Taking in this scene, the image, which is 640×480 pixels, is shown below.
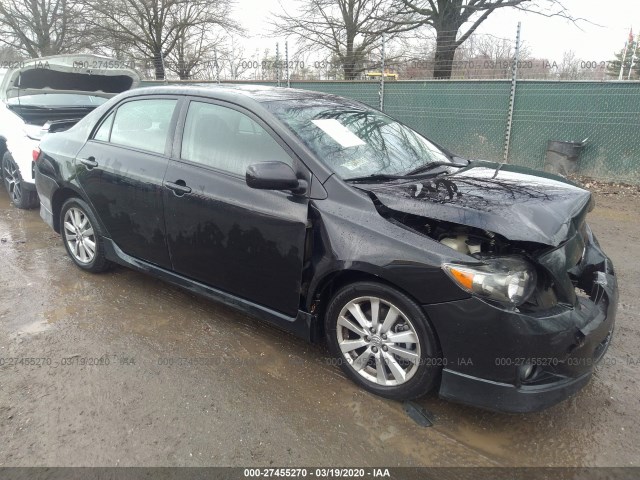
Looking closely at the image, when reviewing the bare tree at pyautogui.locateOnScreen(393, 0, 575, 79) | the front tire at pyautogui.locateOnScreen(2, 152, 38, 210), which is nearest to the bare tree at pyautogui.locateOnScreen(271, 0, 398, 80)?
the bare tree at pyautogui.locateOnScreen(393, 0, 575, 79)

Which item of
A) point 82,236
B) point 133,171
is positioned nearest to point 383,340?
point 133,171

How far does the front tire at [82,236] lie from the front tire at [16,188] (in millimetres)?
2474

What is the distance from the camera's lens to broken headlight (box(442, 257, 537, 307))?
7.33ft

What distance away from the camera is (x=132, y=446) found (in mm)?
2340

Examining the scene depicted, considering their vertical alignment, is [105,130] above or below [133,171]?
above

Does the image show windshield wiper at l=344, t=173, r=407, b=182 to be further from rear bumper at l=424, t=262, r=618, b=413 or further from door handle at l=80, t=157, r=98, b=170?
door handle at l=80, t=157, r=98, b=170

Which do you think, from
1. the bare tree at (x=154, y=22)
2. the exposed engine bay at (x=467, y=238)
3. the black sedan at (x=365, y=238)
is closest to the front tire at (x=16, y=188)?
the black sedan at (x=365, y=238)

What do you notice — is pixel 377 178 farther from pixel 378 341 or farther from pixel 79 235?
pixel 79 235

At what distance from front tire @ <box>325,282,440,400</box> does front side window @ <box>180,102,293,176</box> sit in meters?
0.94

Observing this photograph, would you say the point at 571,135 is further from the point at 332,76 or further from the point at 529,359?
the point at 332,76

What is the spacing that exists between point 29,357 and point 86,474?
1275 mm

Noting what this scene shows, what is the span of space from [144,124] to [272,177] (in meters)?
1.67

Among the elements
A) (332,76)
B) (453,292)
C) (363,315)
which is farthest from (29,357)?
(332,76)

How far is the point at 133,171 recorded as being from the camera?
3.59 m
